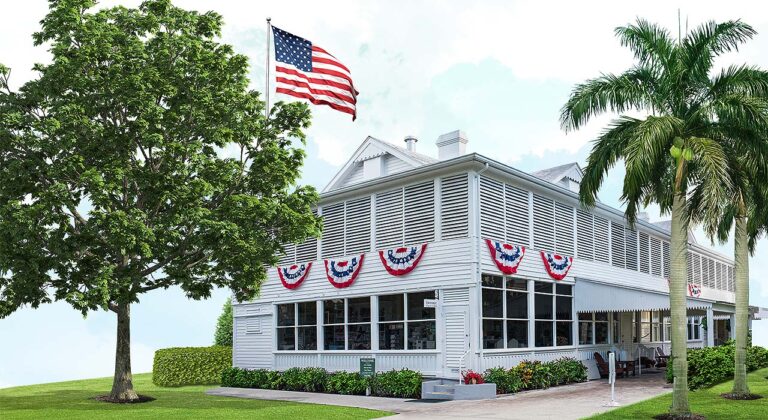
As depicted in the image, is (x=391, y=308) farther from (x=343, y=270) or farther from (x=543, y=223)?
(x=543, y=223)

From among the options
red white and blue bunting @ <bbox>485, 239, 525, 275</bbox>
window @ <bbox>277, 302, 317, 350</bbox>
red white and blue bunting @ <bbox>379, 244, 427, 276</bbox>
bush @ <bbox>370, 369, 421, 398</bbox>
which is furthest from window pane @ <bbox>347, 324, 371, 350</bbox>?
red white and blue bunting @ <bbox>485, 239, 525, 275</bbox>

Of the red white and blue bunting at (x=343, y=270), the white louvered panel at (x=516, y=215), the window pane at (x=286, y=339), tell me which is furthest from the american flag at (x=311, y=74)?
the window pane at (x=286, y=339)

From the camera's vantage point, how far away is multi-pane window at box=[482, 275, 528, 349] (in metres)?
21.3

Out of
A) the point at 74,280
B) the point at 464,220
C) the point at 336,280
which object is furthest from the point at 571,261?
the point at 74,280

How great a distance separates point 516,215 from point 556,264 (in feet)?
8.30

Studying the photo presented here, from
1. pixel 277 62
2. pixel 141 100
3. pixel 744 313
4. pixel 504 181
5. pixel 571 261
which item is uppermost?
pixel 277 62

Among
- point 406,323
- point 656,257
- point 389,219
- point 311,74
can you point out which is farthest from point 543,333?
point 656,257

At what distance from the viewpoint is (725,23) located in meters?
17.0

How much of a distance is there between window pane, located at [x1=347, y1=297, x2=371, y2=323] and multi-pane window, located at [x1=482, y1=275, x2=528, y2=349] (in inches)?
166

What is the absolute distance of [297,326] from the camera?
26.6m

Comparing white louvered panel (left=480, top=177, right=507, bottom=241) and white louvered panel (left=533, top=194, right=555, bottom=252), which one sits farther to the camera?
white louvered panel (left=533, top=194, right=555, bottom=252)

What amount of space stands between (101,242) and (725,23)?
1684 cm

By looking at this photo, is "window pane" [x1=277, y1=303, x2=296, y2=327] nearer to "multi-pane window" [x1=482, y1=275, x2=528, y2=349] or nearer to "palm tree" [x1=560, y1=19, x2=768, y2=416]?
"multi-pane window" [x1=482, y1=275, x2=528, y2=349]

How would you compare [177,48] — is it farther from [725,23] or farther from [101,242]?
[725,23]
